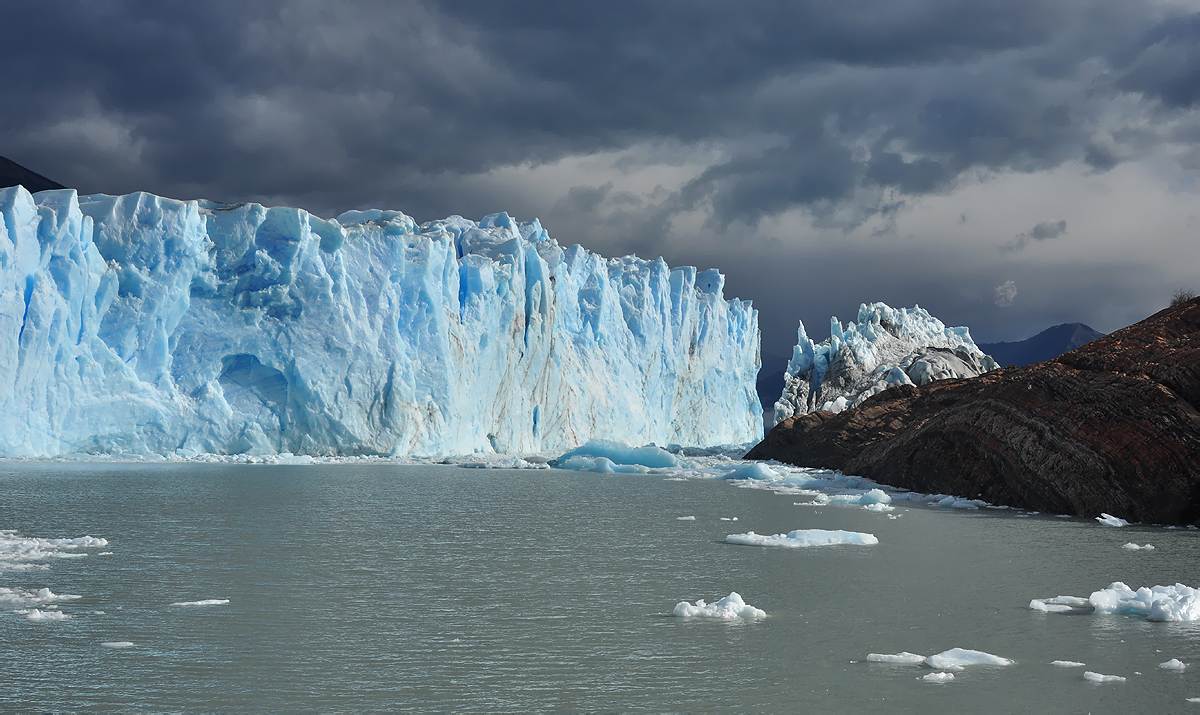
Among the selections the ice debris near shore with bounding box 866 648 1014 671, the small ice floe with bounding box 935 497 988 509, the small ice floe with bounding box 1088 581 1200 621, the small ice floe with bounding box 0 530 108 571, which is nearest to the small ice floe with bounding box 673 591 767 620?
the ice debris near shore with bounding box 866 648 1014 671

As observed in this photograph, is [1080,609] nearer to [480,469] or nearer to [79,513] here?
[79,513]

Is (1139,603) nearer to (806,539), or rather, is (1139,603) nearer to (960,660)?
(960,660)

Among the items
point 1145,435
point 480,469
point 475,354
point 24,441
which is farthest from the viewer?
point 475,354

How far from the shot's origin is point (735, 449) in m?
43.6

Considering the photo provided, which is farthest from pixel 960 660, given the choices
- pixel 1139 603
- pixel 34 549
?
pixel 34 549

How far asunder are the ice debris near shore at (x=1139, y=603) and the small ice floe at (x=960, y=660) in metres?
1.59

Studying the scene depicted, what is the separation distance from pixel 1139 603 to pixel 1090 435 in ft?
24.7

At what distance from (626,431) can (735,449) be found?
5282mm

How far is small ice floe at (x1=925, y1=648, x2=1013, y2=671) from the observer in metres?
4.74

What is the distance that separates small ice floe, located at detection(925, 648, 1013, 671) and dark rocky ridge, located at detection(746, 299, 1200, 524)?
869cm

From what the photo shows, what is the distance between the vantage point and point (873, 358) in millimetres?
49219

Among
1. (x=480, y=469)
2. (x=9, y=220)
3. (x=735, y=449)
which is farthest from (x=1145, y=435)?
(x=735, y=449)

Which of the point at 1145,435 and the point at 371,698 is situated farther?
the point at 1145,435

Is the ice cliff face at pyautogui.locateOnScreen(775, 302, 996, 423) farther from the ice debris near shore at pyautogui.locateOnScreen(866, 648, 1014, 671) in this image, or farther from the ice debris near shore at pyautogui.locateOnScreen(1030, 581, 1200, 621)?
the ice debris near shore at pyautogui.locateOnScreen(866, 648, 1014, 671)
